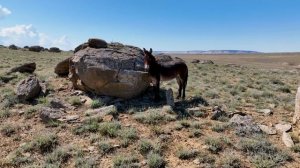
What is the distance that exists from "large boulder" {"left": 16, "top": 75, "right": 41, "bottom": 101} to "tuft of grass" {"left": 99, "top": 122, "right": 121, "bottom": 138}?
4.59 metres

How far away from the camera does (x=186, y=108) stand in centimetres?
1205

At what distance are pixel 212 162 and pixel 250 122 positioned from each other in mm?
2893

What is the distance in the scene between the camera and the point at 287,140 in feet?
29.8

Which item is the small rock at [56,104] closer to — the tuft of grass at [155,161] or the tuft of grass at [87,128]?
the tuft of grass at [87,128]

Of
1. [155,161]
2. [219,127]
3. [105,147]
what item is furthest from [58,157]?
[219,127]

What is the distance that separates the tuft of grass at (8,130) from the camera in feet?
32.8

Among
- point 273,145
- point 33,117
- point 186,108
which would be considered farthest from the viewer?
point 186,108

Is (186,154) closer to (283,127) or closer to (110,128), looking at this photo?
(110,128)

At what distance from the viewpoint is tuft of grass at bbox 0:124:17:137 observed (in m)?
10.0

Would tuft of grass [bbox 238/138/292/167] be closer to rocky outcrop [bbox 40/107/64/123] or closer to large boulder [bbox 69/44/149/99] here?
large boulder [bbox 69/44/149/99]

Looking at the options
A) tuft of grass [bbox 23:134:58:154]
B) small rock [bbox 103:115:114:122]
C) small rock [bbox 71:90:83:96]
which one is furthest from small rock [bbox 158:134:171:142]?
small rock [bbox 71:90:83:96]

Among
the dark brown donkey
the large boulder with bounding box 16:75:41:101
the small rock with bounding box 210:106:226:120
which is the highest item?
the dark brown donkey

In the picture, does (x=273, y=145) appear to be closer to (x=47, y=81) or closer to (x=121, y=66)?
(x=121, y=66)

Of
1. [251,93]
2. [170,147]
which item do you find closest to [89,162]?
[170,147]
